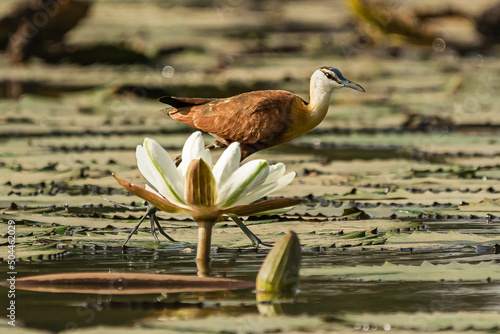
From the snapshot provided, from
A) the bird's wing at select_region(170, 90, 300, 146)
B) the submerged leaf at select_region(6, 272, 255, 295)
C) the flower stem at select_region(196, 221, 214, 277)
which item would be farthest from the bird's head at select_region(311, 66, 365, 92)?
the submerged leaf at select_region(6, 272, 255, 295)

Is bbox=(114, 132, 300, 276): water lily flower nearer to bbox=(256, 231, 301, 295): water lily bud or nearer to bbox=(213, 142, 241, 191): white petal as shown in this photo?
bbox=(213, 142, 241, 191): white petal

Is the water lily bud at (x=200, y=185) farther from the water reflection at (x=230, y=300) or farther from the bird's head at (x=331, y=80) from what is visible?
the bird's head at (x=331, y=80)

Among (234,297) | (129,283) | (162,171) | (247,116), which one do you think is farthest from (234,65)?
(234,297)

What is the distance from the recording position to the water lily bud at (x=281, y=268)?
9.82 ft

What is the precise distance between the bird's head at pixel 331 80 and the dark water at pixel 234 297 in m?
0.82

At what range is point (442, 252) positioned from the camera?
3.85 m

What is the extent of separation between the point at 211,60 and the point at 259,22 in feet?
28.3

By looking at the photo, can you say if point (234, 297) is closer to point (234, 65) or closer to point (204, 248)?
point (204, 248)

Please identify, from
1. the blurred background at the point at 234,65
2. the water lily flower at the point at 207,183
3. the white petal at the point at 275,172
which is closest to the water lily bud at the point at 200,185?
the water lily flower at the point at 207,183

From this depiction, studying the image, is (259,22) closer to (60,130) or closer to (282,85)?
(282,85)

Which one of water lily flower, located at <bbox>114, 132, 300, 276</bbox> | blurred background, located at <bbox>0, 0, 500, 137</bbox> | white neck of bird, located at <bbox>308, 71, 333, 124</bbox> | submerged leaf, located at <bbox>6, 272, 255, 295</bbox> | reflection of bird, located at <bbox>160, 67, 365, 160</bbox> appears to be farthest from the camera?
blurred background, located at <bbox>0, 0, 500, 137</bbox>

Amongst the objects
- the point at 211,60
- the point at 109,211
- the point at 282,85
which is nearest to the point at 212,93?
the point at 282,85

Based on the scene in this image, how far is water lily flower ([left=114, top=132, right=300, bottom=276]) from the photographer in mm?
3320

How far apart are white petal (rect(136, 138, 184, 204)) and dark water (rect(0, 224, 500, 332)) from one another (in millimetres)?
308
